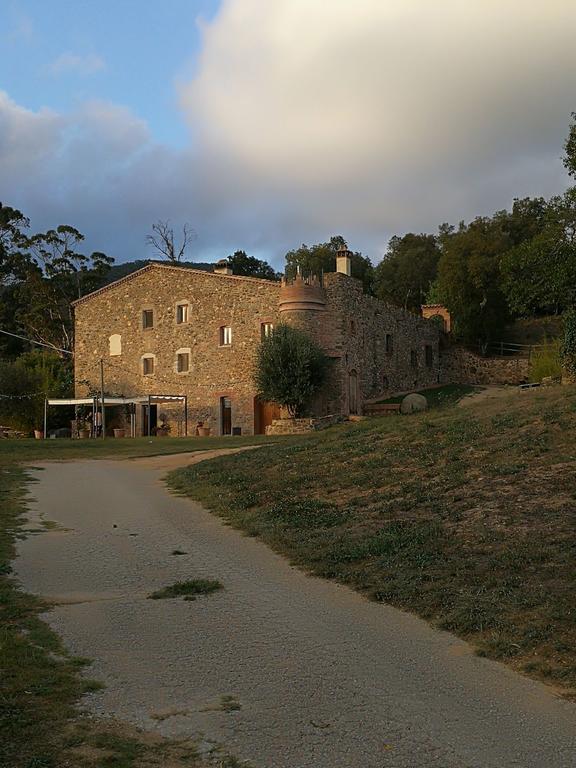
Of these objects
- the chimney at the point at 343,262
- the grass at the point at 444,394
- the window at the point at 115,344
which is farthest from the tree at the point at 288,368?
the window at the point at 115,344

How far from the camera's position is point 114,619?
698cm

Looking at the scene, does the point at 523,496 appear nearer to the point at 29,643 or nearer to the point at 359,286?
the point at 29,643

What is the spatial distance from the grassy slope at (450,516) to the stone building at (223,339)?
796 inches

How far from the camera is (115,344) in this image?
46.5 metres

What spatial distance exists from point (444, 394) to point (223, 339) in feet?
46.8

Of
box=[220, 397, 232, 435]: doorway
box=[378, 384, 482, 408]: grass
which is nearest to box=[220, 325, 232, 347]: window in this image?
box=[220, 397, 232, 435]: doorway

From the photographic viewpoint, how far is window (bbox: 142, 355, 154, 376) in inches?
1766

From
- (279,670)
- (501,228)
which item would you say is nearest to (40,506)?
(279,670)

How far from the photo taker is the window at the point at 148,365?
44.8 meters

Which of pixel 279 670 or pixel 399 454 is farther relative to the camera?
pixel 399 454

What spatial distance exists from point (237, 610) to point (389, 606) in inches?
59.0

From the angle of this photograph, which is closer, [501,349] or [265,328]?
[265,328]

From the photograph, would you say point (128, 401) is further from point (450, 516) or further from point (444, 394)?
point (450, 516)

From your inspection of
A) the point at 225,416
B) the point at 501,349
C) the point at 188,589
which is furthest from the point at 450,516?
the point at 501,349
